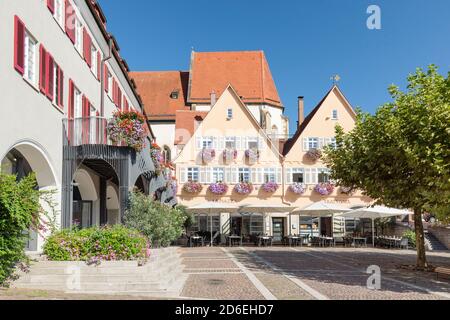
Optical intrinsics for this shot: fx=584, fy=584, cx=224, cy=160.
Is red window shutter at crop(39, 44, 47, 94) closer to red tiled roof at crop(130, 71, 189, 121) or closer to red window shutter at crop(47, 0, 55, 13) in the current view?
red window shutter at crop(47, 0, 55, 13)

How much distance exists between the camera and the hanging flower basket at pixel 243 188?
42.2m

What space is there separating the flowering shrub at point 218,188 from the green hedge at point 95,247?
94.0ft

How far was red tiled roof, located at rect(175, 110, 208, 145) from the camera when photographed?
48438 millimetres

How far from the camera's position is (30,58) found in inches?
575

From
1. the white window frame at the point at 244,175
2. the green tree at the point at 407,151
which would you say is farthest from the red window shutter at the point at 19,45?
the white window frame at the point at 244,175

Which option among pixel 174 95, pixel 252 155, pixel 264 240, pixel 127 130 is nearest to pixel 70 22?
pixel 127 130

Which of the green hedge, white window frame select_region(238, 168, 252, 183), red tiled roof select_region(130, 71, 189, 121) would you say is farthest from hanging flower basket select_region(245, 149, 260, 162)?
the green hedge

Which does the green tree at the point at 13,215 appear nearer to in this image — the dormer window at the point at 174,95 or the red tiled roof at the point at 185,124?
the red tiled roof at the point at 185,124

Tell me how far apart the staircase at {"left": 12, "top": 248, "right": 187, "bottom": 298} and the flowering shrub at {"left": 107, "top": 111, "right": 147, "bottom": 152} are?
5.59 meters

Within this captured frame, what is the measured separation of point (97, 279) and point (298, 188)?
30966mm

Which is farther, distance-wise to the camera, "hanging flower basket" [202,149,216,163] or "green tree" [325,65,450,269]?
"hanging flower basket" [202,149,216,163]

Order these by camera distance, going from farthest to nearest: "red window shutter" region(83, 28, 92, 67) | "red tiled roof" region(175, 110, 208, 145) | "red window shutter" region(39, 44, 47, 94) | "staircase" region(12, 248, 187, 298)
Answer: "red tiled roof" region(175, 110, 208, 145), "red window shutter" region(83, 28, 92, 67), "red window shutter" region(39, 44, 47, 94), "staircase" region(12, 248, 187, 298)
